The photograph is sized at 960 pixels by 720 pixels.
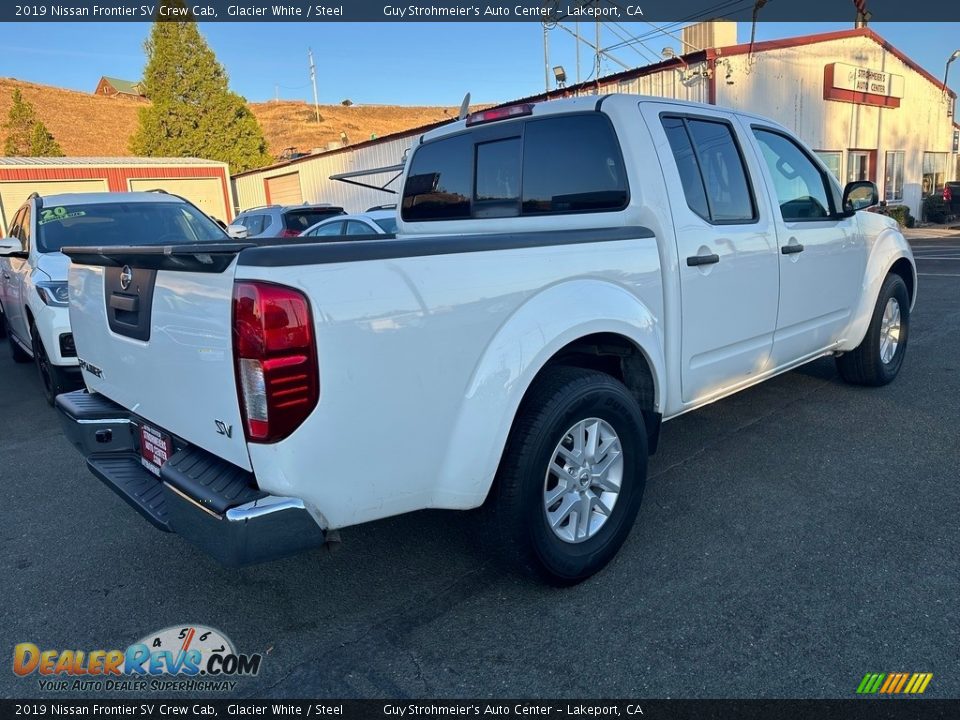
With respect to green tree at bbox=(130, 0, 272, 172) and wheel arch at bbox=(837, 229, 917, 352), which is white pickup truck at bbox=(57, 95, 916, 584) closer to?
wheel arch at bbox=(837, 229, 917, 352)

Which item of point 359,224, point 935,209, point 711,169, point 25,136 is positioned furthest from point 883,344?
point 25,136

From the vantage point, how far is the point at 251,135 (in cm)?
4228

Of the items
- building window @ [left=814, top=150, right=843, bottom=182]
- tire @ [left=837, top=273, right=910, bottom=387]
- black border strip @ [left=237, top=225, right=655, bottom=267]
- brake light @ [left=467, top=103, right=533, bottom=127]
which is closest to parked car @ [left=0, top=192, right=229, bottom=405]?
brake light @ [left=467, top=103, right=533, bottom=127]

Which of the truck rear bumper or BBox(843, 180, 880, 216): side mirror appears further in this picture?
BBox(843, 180, 880, 216): side mirror

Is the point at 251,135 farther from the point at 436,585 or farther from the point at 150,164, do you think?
the point at 436,585

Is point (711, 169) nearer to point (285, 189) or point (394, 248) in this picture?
point (394, 248)

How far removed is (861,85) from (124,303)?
75.0 feet

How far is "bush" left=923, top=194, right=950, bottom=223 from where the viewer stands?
2478cm

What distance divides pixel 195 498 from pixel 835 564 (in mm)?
2527

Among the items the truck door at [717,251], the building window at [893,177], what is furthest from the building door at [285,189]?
the truck door at [717,251]

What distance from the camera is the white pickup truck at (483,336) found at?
211cm

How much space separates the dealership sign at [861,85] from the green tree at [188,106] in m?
32.8

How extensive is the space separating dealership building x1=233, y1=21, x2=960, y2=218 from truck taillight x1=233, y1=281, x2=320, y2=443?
31.0 ft

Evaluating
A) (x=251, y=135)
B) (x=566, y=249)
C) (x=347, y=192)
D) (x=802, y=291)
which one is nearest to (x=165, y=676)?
(x=566, y=249)
